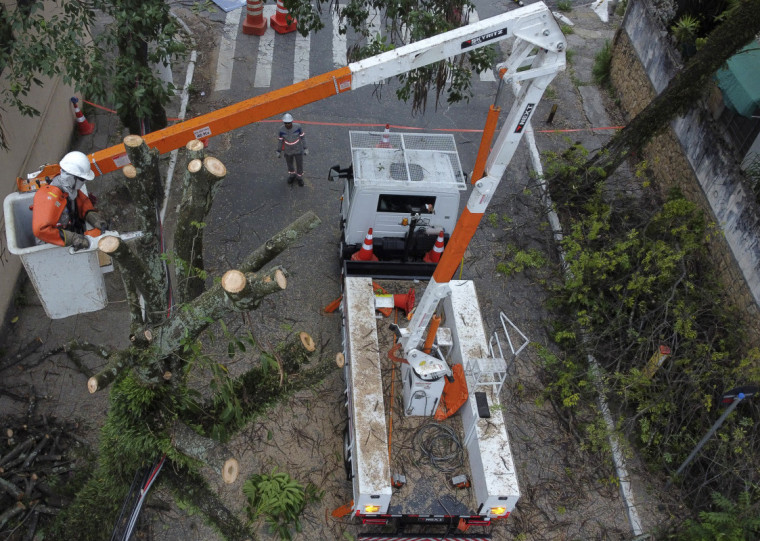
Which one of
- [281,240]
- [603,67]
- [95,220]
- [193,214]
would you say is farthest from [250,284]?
[603,67]

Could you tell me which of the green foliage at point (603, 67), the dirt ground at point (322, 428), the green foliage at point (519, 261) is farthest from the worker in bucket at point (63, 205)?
the green foliage at point (603, 67)

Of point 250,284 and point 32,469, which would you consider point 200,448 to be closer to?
point 250,284

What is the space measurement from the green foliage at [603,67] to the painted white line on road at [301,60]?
6.87 metres

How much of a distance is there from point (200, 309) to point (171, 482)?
245 centimetres

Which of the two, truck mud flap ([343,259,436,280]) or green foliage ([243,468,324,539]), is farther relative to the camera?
truck mud flap ([343,259,436,280])

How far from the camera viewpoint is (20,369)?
28.5 ft

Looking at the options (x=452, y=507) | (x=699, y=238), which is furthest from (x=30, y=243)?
(x=699, y=238)

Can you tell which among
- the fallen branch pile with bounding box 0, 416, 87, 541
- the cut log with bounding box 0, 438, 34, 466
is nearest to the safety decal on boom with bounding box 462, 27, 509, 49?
the fallen branch pile with bounding box 0, 416, 87, 541

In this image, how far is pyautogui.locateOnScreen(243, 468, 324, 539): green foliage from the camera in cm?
713

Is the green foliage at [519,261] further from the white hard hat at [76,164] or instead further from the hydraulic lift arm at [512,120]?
the white hard hat at [76,164]

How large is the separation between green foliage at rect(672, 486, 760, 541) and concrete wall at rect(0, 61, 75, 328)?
9626mm

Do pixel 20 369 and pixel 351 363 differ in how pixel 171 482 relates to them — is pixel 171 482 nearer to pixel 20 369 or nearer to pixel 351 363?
pixel 351 363

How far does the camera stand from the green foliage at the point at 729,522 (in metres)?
7.14

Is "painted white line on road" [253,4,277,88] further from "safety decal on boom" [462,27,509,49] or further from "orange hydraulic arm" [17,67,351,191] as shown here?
"safety decal on boom" [462,27,509,49]
